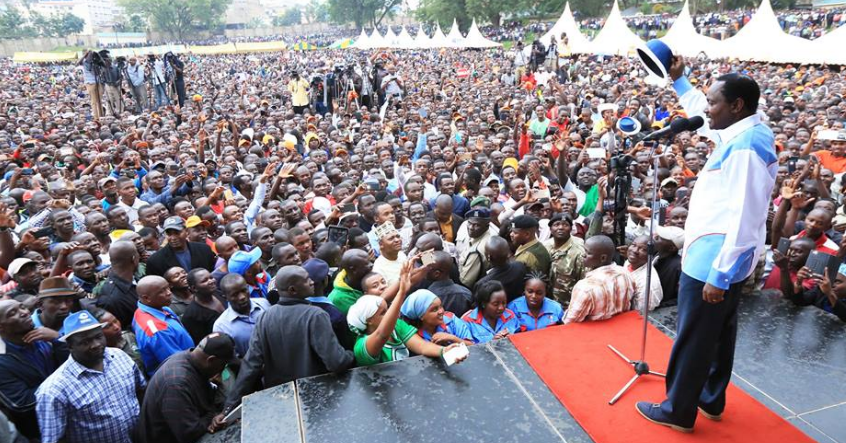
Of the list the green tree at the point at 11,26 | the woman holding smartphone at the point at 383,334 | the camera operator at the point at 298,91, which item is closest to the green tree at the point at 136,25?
the green tree at the point at 11,26

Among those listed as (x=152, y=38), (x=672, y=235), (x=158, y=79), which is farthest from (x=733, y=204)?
(x=152, y=38)

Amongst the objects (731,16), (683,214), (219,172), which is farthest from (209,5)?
(683,214)

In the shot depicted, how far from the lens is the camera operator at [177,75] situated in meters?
16.0

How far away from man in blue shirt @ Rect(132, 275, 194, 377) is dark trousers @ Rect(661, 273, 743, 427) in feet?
9.35

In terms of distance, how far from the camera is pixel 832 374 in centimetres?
278

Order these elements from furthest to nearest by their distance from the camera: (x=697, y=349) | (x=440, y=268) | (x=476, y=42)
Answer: (x=476, y=42) → (x=440, y=268) → (x=697, y=349)

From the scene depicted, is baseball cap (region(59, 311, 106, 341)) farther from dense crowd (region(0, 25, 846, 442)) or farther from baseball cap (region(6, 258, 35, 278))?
baseball cap (region(6, 258, 35, 278))

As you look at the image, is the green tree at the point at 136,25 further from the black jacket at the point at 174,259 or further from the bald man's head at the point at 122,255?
the bald man's head at the point at 122,255

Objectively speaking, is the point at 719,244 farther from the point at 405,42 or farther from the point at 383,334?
the point at 405,42

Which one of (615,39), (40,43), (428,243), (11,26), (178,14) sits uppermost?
(178,14)

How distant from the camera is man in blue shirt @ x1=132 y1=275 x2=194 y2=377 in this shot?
3.37 m

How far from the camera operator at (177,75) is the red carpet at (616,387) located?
1596 centimetres

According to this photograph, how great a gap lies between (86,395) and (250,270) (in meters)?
1.52

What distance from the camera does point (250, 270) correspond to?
166 inches
